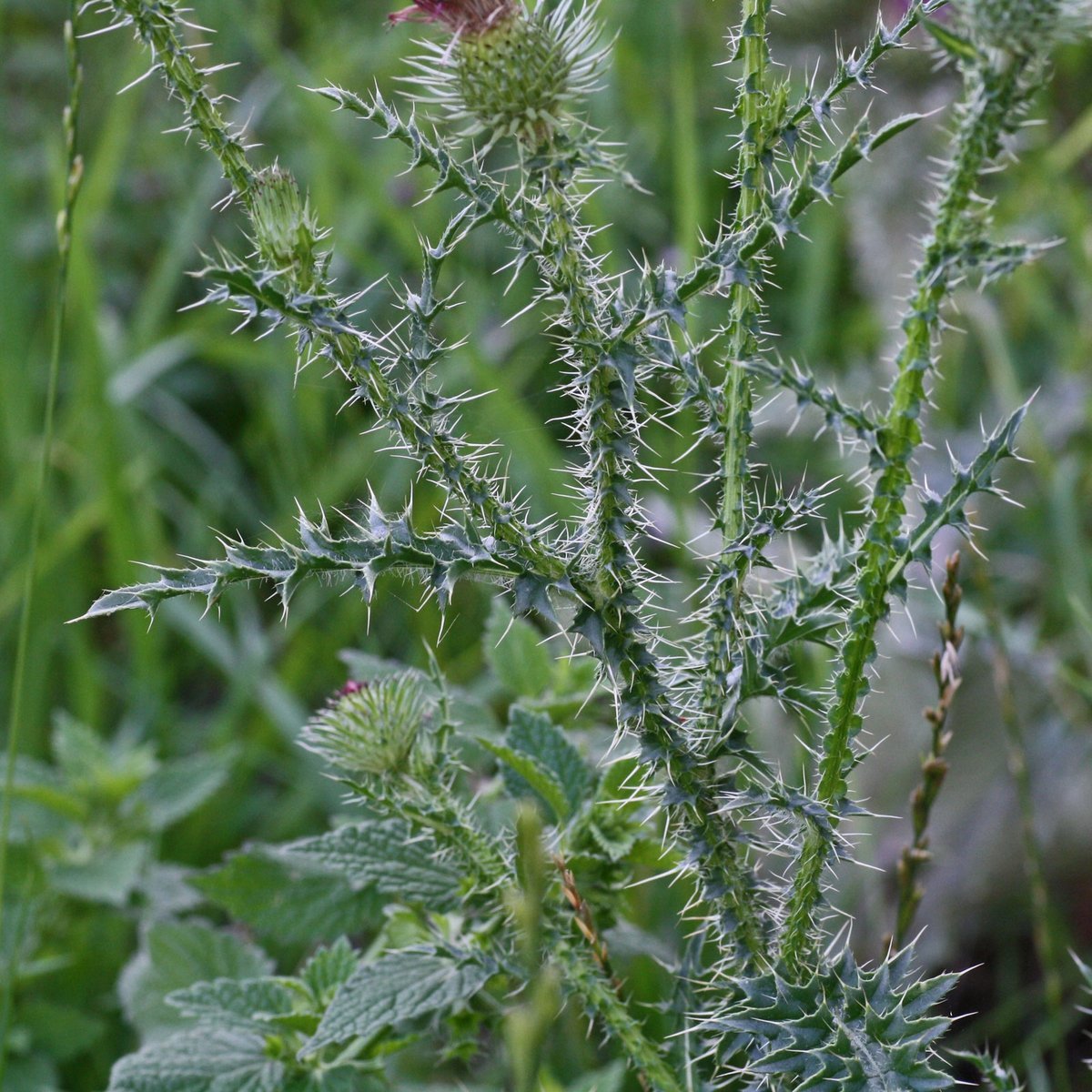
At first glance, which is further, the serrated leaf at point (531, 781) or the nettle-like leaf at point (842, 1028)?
the serrated leaf at point (531, 781)

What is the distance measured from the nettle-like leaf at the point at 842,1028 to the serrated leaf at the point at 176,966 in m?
0.72

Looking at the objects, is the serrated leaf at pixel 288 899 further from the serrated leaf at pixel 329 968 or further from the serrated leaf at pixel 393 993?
the serrated leaf at pixel 393 993

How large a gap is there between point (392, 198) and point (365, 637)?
184cm

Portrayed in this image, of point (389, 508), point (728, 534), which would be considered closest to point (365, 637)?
point (389, 508)

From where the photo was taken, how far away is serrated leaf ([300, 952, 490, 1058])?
1017mm

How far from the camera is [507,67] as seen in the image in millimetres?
918

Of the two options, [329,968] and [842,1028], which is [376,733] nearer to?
[329,968]

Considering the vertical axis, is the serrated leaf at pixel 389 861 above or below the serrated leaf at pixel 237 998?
above

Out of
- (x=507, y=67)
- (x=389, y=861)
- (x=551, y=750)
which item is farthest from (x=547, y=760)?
(x=507, y=67)

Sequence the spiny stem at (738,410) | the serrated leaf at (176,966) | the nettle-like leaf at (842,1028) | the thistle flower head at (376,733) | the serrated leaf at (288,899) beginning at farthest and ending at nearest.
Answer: the serrated leaf at (176,966) < the serrated leaf at (288,899) < the thistle flower head at (376,733) < the spiny stem at (738,410) < the nettle-like leaf at (842,1028)

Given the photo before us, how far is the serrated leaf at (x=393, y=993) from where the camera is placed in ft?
3.34

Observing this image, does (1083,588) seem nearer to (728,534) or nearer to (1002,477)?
(1002,477)

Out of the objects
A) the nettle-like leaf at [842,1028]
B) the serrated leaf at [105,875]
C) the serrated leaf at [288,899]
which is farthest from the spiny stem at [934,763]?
the serrated leaf at [105,875]

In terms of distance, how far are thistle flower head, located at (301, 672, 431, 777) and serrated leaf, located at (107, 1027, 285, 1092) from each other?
30 cm
